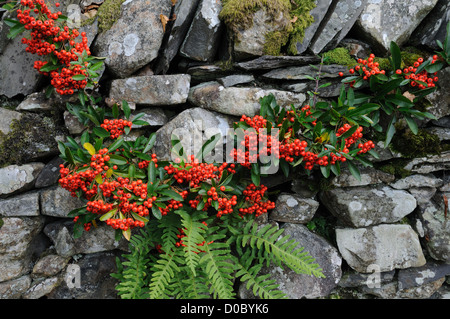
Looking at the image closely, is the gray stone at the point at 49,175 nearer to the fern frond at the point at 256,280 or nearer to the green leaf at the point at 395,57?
the fern frond at the point at 256,280

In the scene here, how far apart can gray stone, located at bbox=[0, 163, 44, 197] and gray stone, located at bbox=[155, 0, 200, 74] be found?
5.52 feet

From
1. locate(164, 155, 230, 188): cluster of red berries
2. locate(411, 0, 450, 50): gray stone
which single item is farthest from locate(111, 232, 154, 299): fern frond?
locate(411, 0, 450, 50): gray stone

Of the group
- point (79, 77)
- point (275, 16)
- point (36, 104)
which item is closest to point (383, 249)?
point (275, 16)

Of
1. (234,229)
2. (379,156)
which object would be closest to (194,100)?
(234,229)

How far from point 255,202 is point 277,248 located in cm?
50

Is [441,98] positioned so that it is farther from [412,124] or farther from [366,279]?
[366,279]

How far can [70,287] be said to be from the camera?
3.57 metres

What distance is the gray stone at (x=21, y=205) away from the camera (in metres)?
3.38

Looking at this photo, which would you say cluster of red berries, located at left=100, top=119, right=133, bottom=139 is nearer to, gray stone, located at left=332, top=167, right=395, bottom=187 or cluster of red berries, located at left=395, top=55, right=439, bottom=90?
gray stone, located at left=332, top=167, right=395, bottom=187

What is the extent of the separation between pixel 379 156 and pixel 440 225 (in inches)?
40.9

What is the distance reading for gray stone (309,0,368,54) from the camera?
11.1ft

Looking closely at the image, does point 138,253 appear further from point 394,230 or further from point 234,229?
point 394,230

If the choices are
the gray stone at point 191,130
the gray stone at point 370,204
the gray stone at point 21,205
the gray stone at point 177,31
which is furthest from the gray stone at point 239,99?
the gray stone at point 21,205

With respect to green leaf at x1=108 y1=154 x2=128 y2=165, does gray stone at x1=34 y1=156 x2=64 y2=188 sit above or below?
below
